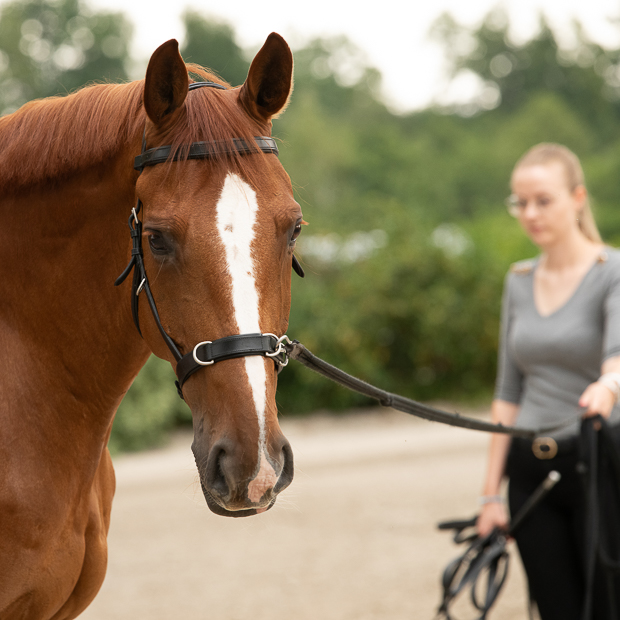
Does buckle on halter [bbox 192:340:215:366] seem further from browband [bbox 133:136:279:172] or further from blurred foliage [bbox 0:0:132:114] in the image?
blurred foliage [bbox 0:0:132:114]

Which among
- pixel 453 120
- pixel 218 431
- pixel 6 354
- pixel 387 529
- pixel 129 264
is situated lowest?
pixel 387 529

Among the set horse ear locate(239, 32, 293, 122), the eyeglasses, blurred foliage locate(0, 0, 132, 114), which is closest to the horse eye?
horse ear locate(239, 32, 293, 122)

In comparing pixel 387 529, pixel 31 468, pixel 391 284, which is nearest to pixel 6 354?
pixel 31 468

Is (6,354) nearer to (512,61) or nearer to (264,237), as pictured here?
(264,237)

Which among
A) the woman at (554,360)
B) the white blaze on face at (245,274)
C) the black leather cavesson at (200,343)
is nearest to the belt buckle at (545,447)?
the woman at (554,360)

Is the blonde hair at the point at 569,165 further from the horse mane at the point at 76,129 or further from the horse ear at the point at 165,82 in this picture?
the horse ear at the point at 165,82

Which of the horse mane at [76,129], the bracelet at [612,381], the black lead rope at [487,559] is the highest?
Answer: the horse mane at [76,129]

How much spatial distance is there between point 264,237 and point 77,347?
71 centimetres

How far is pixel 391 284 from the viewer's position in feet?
35.9

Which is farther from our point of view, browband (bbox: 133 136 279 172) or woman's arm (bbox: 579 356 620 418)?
woman's arm (bbox: 579 356 620 418)

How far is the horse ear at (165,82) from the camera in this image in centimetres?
172

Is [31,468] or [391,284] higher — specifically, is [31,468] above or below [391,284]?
below

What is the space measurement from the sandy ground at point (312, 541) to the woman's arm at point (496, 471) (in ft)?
2.90

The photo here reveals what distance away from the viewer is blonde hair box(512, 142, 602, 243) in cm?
292
